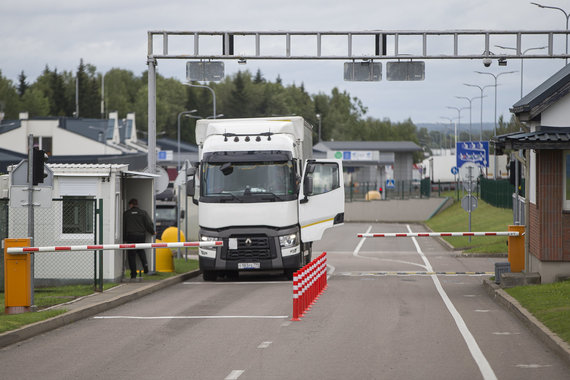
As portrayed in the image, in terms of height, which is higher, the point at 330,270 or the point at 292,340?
the point at 292,340

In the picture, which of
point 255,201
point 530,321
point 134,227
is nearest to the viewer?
point 530,321

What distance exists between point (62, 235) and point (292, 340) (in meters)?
9.61

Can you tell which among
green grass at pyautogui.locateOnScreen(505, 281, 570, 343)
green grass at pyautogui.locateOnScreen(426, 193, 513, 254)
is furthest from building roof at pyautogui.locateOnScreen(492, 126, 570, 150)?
green grass at pyautogui.locateOnScreen(426, 193, 513, 254)

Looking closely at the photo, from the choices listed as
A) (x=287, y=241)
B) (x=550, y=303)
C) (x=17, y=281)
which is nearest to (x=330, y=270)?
(x=287, y=241)

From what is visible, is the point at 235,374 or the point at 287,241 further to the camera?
the point at 287,241

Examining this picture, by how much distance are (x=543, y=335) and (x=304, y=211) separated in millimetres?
11765

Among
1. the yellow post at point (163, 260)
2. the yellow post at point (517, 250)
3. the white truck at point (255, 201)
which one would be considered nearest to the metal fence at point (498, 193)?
the yellow post at point (163, 260)

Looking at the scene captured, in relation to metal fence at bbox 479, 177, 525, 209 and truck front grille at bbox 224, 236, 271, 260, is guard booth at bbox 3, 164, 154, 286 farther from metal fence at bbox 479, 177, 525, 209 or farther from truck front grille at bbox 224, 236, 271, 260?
metal fence at bbox 479, 177, 525, 209

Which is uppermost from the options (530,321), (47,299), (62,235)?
(62,235)

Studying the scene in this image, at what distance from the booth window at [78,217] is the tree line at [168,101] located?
371ft

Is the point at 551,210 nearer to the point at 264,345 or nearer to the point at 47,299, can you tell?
the point at 264,345

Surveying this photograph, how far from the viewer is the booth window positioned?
21.7 metres

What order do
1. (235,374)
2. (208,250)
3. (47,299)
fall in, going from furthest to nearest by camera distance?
(208,250) → (47,299) → (235,374)

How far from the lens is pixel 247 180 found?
78.9 ft
